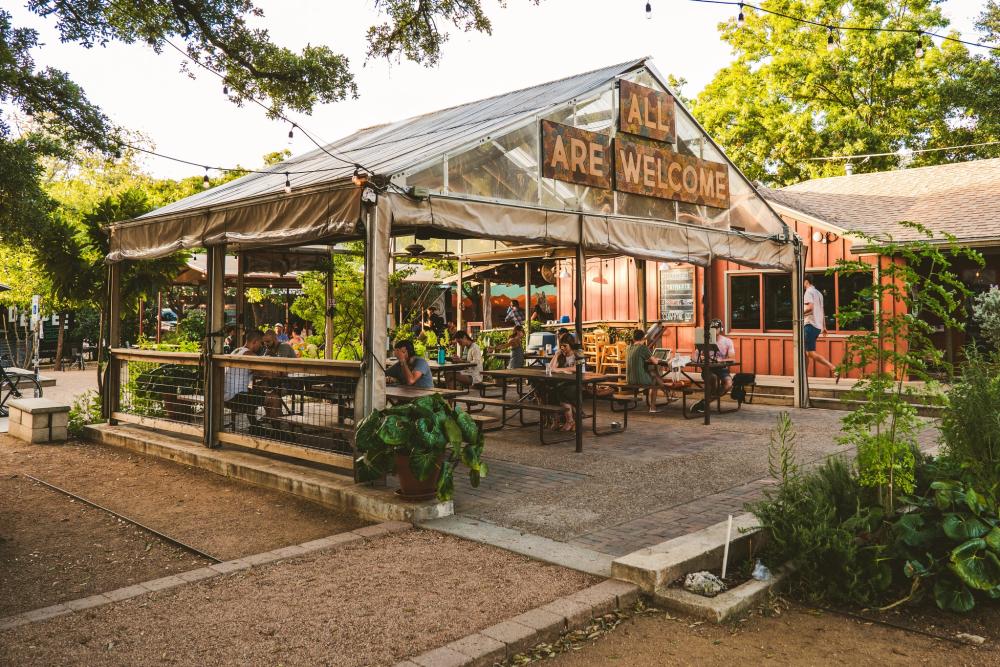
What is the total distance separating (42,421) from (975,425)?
1019 centimetres

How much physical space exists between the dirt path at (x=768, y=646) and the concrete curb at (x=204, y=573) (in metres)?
2.16

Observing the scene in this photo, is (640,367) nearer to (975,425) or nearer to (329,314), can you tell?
(329,314)

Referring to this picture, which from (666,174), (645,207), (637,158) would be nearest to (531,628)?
(645,207)

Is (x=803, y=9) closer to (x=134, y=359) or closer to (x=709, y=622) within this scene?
(x=134, y=359)

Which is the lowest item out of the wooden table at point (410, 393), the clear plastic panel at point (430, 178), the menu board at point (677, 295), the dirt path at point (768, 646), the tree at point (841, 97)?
the dirt path at point (768, 646)

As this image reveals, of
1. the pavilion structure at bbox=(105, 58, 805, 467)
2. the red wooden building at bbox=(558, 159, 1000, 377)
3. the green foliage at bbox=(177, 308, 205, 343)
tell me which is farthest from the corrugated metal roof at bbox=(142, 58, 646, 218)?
the green foliage at bbox=(177, 308, 205, 343)

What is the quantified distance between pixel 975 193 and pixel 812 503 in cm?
1434

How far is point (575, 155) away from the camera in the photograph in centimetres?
919

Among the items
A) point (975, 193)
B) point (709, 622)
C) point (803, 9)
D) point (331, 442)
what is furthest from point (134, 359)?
point (803, 9)

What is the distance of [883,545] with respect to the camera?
14.5ft

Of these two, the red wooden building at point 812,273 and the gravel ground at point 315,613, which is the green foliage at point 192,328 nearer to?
the red wooden building at point 812,273

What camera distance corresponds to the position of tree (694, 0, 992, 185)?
25391mm

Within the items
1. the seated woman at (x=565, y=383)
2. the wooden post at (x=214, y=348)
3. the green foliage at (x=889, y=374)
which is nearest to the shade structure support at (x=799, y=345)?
the seated woman at (x=565, y=383)

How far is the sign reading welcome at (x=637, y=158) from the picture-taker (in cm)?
905
